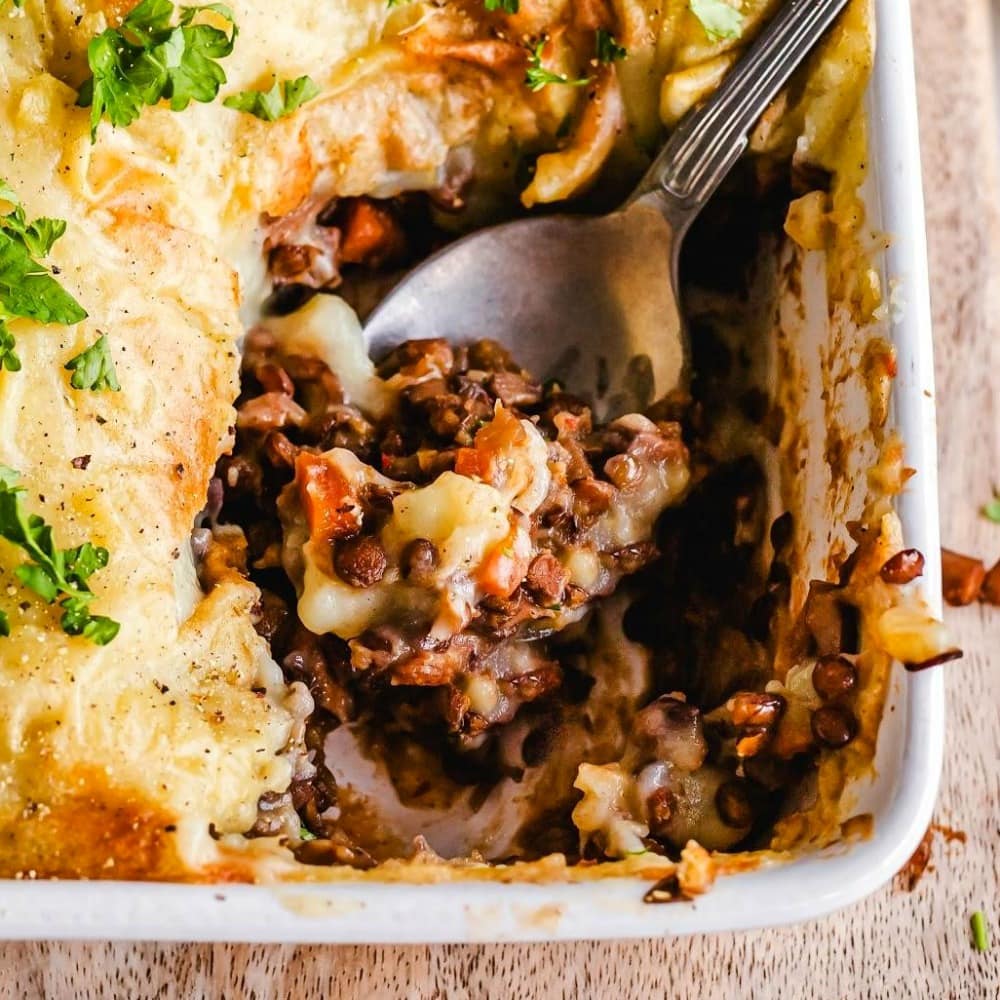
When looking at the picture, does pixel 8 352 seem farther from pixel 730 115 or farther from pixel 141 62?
pixel 730 115

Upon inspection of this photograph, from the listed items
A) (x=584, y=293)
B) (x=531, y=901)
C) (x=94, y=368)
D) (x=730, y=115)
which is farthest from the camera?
(x=584, y=293)

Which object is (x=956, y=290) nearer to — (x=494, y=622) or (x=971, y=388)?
(x=971, y=388)

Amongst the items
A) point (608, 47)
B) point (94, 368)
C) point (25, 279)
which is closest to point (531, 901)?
point (94, 368)

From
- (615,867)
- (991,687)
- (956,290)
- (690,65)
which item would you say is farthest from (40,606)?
(956,290)

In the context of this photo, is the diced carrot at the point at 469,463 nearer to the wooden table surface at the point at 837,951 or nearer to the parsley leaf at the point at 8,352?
the parsley leaf at the point at 8,352

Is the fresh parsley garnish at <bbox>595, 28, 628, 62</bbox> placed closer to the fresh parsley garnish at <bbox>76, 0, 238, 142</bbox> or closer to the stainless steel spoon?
the stainless steel spoon
